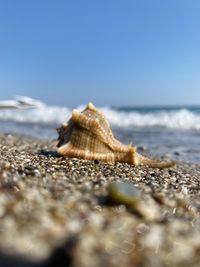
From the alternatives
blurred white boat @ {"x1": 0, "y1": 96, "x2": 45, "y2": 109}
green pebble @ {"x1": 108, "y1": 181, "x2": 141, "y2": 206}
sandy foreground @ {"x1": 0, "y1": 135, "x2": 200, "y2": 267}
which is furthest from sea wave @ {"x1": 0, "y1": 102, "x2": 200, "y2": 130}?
green pebble @ {"x1": 108, "y1": 181, "x2": 141, "y2": 206}

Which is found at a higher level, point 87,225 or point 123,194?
point 123,194

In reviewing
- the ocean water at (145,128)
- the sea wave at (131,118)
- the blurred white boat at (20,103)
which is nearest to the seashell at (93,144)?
the blurred white boat at (20,103)

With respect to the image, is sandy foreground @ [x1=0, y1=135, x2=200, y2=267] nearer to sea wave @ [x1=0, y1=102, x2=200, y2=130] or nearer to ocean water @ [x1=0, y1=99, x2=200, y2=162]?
ocean water @ [x1=0, y1=99, x2=200, y2=162]

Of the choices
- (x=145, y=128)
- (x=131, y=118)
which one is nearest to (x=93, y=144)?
(x=145, y=128)

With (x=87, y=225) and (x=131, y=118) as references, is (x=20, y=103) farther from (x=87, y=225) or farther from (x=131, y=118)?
(x=131, y=118)

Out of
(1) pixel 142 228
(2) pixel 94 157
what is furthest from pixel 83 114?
(1) pixel 142 228

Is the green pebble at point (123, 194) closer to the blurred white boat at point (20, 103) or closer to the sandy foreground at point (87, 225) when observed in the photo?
the sandy foreground at point (87, 225)
